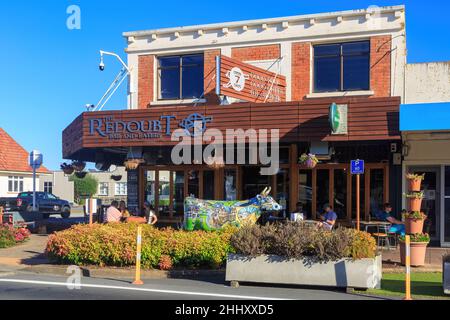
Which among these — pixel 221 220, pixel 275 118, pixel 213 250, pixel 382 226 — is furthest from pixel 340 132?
pixel 213 250

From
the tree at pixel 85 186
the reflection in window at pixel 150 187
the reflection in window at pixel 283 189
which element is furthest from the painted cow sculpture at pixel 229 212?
the tree at pixel 85 186

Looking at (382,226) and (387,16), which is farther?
(387,16)

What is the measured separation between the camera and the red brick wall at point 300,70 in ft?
59.1

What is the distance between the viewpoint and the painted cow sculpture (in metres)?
14.1

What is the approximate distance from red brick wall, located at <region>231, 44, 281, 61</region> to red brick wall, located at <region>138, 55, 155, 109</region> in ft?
10.4

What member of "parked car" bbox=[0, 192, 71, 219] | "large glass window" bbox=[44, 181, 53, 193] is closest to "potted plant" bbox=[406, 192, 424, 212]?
"parked car" bbox=[0, 192, 71, 219]

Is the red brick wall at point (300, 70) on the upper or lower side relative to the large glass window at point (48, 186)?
upper

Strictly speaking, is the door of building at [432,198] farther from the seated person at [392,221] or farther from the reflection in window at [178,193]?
the reflection in window at [178,193]

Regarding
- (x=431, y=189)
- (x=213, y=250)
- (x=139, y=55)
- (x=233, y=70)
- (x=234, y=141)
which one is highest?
(x=139, y=55)

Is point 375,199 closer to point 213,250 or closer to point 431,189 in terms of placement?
point 431,189

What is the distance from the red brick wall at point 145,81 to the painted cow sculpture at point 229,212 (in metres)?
6.66

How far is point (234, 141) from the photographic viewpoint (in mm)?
16156

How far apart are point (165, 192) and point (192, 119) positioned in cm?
416

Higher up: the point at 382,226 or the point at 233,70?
the point at 233,70
